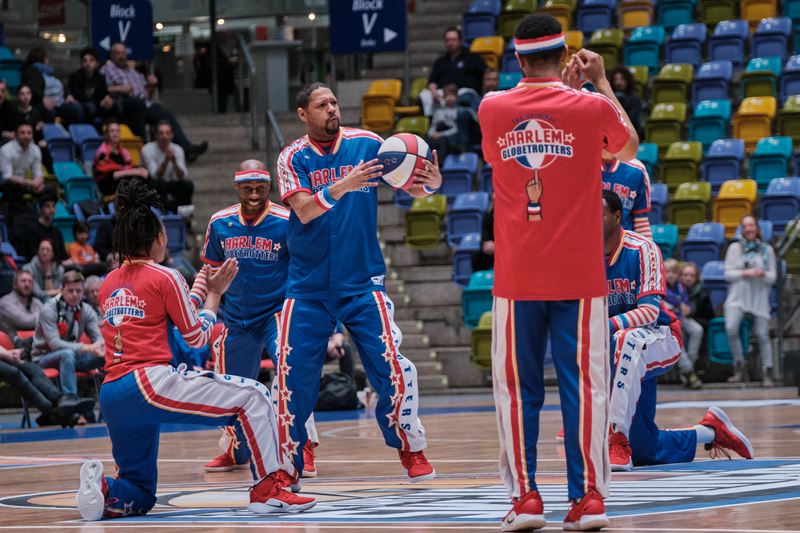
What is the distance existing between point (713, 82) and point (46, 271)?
30.7 ft

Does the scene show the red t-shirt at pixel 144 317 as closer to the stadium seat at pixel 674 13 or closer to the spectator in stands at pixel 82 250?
the spectator in stands at pixel 82 250

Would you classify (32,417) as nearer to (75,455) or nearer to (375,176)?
(75,455)

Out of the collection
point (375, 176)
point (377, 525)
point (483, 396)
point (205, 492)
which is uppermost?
point (375, 176)

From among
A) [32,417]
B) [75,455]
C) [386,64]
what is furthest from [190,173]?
[75,455]

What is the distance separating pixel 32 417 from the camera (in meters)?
15.5

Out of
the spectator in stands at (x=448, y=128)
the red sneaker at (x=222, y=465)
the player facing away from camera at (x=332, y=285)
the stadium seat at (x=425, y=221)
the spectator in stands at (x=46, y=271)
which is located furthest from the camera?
the spectator in stands at (x=448, y=128)

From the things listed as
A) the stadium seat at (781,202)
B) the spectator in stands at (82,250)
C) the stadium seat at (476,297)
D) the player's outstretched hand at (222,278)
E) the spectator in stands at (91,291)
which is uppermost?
the player's outstretched hand at (222,278)

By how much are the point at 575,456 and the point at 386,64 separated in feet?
56.4

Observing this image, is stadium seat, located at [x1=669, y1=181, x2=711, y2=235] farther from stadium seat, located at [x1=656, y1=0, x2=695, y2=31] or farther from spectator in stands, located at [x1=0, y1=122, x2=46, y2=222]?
spectator in stands, located at [x1=0, y1=122, x2=46, y2=222]

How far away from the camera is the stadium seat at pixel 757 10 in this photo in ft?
67.9

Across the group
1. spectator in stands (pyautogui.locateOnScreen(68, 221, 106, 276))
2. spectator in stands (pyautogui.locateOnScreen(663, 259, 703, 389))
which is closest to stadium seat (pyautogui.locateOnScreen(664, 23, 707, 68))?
spectator in stands (pyautogui.locateOnScreen(663, 259, 703, 389))

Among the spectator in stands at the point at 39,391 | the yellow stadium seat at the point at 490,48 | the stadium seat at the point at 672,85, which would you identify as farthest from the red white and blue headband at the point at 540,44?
the yellow stadium seat at the point at 490,48

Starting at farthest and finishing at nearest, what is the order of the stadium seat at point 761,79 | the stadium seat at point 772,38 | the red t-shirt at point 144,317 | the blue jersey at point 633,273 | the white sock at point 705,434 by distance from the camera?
the stadium seat at point 772,38 → the stadium seat at point 761,79 → the white sock at point 705,434 → the blue jersey at point 633,273 → the red t-shirt at point 144,317

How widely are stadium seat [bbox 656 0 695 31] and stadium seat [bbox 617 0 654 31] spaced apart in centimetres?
15
